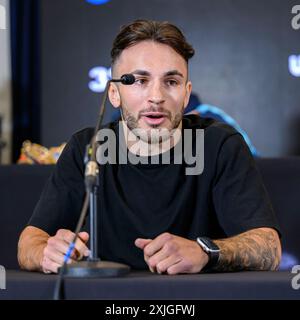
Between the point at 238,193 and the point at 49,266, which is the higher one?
the point at 238,193

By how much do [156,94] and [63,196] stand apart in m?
0.37

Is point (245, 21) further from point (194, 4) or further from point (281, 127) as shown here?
point (281, 127)

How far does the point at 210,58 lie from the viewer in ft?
16.6

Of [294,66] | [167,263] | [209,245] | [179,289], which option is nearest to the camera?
[179,289]

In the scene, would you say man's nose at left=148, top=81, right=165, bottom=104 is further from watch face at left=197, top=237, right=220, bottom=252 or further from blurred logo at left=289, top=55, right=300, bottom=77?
blurred logo at left=289, top=55, right=300, bottom=77

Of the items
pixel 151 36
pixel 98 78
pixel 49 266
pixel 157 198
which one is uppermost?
pixel 98 78

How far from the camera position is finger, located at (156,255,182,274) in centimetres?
162

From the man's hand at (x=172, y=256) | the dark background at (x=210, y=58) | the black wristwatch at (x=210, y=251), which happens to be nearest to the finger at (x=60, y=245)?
the man's hand at (x=172, y=256)

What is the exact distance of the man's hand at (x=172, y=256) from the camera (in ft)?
5.34

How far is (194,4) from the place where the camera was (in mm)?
5043

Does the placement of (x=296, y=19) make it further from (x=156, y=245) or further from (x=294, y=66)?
(x=156, y=245)

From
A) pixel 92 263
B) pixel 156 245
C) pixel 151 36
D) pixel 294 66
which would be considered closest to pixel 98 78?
pixel 294 66

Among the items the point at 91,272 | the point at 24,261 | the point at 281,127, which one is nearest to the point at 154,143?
the point at 24,261

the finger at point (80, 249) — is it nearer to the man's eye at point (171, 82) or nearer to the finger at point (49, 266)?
the finger at point (49, 266)
